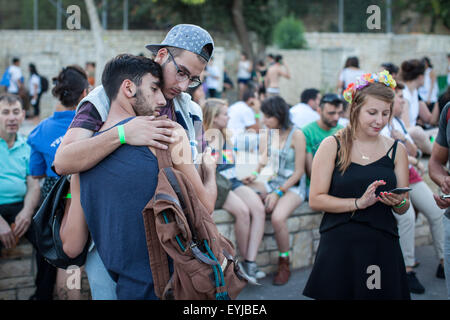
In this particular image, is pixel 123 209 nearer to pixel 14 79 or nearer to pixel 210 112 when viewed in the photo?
pixel 210 112

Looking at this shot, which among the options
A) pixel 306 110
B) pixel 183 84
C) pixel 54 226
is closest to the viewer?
pixel 54 226

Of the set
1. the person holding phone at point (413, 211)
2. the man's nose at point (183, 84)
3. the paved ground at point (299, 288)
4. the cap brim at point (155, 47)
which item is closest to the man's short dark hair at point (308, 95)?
the person holding phone at point (413, 211)

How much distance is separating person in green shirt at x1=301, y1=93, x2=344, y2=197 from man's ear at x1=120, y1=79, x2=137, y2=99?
337 cm

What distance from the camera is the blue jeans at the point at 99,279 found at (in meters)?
2.17

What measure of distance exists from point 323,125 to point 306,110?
165cm

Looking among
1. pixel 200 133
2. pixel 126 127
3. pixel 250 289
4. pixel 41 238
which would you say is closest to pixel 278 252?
pixel 250 289

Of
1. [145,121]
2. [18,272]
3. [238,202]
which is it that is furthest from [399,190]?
[18,272]

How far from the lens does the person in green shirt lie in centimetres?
528

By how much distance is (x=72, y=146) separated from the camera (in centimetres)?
205

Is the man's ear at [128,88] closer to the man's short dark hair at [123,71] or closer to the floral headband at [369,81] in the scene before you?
the man's short dark hair at [123,71]

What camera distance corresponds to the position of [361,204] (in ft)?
10.1

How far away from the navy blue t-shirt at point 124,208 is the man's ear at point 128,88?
0.87ft

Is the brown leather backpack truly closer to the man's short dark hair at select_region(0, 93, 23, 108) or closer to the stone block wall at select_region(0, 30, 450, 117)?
the man's short dark hair at select_region(0, 93, 23, 108)
